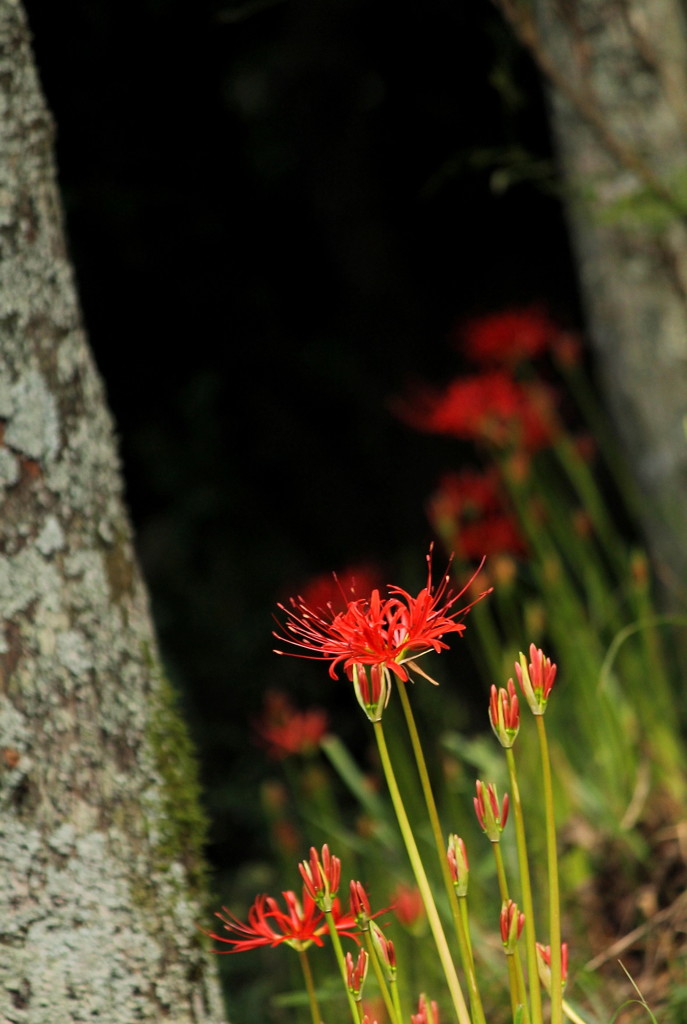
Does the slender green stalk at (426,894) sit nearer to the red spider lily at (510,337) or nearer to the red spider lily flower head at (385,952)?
the red spider lily flower head at (385,952)

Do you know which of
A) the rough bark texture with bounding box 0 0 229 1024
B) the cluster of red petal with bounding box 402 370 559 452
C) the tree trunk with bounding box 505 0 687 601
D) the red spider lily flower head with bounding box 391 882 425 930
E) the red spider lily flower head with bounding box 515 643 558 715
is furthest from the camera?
the cluster of red petal with bounding box 402 370 559 452

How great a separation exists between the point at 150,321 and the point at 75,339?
206 cm

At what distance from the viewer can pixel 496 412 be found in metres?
1.81

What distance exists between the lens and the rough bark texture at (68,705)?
0.98 meters

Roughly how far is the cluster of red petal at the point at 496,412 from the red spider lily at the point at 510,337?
2.9 inches

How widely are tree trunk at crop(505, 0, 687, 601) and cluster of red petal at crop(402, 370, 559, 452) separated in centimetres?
15

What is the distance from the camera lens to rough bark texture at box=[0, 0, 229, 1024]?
98 centimetres

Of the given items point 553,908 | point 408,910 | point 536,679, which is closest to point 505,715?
point 536,679

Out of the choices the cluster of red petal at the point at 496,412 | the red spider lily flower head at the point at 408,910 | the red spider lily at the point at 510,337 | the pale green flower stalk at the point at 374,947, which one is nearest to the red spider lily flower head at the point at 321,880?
the pale green flower stalk at the point at 374,947

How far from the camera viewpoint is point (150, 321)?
312 centimetres

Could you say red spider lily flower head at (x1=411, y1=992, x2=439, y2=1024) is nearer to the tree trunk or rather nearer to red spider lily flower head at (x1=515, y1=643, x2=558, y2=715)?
red spider lily flower head at (x1=515, y1=643, x2=558, y2=715)

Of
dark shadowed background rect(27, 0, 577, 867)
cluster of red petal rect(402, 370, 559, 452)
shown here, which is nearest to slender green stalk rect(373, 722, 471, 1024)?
cluster of red petal rect(402, 370, 559, 452)

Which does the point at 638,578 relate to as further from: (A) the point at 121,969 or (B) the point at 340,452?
(B) the point at 340,452

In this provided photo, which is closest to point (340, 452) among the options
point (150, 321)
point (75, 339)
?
point (150, 321)
